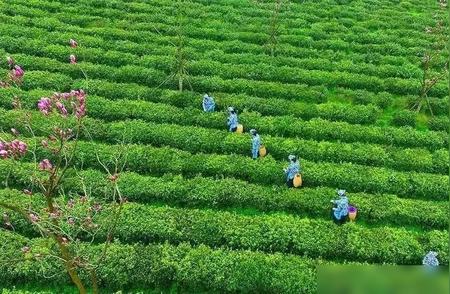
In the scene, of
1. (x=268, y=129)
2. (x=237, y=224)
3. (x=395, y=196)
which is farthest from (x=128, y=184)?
(x=395, y=196)

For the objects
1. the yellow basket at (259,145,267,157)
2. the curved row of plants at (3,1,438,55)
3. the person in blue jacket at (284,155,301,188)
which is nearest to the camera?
the person in blue jacket at (284,155,301,188)

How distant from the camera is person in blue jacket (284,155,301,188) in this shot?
14594mm

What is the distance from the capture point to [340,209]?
1361 centimetres

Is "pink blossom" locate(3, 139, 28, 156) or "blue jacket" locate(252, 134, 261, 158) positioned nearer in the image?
"pink blossom" locate(3, 139, 28, 156)

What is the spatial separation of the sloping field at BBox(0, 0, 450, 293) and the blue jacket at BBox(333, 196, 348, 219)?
0.41 m

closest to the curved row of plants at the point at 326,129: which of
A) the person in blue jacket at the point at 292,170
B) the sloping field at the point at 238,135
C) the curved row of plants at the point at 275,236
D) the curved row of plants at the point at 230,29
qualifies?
the sloping field at the point at 238,135

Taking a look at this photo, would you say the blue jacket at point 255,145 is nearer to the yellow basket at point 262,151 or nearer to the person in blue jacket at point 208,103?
the yellow basket at point 262,151

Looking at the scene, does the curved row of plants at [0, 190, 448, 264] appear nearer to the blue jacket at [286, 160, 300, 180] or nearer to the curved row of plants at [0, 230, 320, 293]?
the curved row of plants at [0, 230, 320, 293]

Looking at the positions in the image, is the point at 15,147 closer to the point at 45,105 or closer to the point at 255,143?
the point at 45,105

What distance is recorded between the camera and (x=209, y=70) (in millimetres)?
20016

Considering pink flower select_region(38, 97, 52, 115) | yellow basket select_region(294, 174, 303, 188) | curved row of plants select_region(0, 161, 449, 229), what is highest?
pink flower select_region(38, 97, 52, 115)

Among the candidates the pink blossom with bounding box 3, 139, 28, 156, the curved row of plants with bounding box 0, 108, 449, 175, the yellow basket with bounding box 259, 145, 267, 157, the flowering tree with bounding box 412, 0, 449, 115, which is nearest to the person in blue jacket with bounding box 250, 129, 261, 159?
the yellow basket with bounding box 259, 145, 267, 157

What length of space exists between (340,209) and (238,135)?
4630mm

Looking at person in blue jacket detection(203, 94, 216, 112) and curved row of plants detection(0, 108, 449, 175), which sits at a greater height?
person in blue jacket detection(203, 94, 216, 112)
